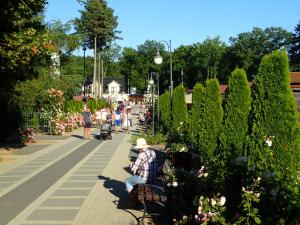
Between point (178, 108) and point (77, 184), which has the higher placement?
Answer: point (178, 108)

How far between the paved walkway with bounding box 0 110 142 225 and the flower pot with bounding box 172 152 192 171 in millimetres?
1458

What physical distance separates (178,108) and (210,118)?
29.0 feet

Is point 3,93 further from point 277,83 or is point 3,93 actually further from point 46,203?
point 277,83

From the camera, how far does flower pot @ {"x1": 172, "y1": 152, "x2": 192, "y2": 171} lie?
11.7 meters

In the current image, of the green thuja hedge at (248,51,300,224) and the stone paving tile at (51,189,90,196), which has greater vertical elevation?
the green thuja hedge at (248,51,300,224)

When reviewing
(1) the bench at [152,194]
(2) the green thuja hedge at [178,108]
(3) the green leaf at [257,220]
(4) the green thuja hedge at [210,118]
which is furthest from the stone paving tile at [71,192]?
(2) the green thuja hedge at [178,108]

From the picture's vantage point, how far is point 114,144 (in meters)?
25.2

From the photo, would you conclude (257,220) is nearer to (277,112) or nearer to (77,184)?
(277,112)

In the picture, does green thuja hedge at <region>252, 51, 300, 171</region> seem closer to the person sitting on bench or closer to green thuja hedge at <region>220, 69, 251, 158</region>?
the person sitting on bench

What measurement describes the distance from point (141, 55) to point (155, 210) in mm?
124827

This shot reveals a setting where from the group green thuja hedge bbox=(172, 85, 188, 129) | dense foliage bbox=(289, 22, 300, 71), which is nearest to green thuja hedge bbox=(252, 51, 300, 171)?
green thuja hedge bbox=(172, 85, 188, 129)

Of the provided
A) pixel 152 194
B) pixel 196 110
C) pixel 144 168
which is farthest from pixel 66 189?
pixel 196 110

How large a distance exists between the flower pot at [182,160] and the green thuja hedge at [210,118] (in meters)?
3.17

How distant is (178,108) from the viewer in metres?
24.3
